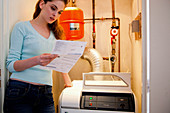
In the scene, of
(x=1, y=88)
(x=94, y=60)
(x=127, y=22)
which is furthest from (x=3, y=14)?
(x=127, y=22)

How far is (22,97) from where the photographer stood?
0.97m

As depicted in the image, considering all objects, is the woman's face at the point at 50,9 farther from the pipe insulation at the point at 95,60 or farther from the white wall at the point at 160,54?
the pipe insulation at the point at 95,60

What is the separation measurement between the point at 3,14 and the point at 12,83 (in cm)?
43

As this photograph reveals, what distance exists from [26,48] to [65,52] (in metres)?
0.29

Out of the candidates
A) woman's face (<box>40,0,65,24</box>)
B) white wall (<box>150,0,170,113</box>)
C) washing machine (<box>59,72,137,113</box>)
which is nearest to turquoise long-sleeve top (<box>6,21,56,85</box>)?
woman's face (<box>40,0,65,24</box>)

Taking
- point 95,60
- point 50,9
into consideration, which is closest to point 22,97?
point 50,9

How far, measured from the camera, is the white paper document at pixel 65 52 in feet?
2.92

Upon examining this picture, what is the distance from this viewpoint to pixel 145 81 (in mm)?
1115

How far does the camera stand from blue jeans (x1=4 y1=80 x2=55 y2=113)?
0.96 meters

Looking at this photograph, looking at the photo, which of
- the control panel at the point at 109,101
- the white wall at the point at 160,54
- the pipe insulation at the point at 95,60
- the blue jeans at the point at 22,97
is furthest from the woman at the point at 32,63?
the pipe insulation at the point at 95,60

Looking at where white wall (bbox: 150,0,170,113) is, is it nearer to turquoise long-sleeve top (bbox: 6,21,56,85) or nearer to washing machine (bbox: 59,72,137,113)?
washing machine (bbox: 59,72,137,113)

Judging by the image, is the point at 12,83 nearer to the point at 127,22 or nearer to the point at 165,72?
the point at 165,72

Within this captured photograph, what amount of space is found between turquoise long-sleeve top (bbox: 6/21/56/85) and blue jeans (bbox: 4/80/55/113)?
46 millimetres

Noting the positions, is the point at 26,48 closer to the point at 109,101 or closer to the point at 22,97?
the point at 22,97
